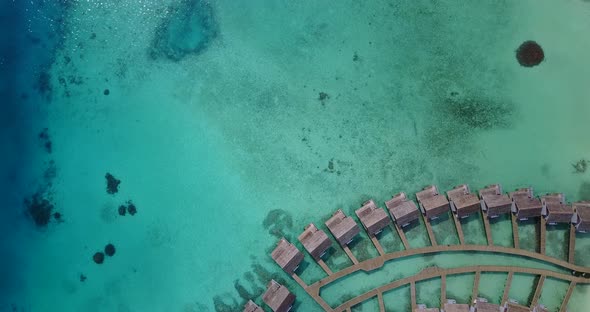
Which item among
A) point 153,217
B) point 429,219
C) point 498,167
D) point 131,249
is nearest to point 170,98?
point 153,217

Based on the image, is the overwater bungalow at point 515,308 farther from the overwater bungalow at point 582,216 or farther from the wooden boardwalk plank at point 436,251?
the overwater bungalow at point 582,216

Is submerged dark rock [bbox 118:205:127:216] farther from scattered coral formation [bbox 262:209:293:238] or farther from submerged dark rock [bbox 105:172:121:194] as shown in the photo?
scattered coral formation [bbox 262:209:293:238]

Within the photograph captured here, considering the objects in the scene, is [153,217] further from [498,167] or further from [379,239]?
[498,167]

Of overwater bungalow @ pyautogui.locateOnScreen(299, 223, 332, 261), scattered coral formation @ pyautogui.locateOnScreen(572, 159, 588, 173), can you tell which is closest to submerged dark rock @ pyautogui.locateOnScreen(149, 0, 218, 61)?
overwater bungalow @ pyautogui.locateOnScreen(299, 223, 332, 261)

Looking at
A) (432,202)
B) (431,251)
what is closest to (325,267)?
(431,251)

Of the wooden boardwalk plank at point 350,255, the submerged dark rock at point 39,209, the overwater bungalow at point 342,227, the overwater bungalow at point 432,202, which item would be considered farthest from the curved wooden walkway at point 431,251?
the submerged dark rock at point 39,209

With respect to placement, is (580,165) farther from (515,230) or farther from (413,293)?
(413,293)
